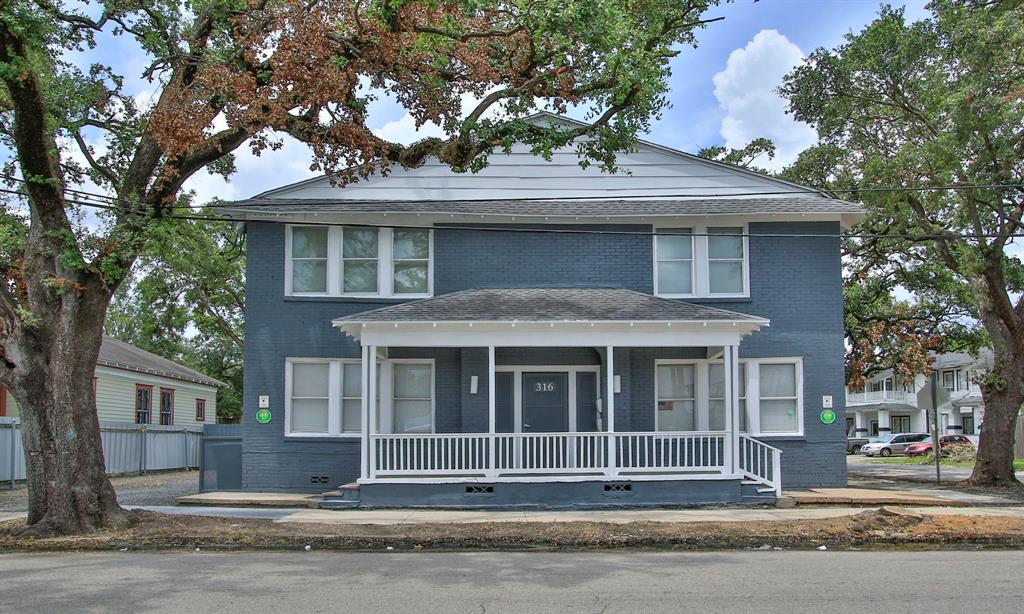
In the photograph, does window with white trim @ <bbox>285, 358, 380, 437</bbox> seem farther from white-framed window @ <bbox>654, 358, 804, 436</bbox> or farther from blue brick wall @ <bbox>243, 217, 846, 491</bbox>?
white-framed window @ <bbox>654, 358, 804, 436</bbox>

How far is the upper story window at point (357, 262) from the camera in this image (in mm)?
18891

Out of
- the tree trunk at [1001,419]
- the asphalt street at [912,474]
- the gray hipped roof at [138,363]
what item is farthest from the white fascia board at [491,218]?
the gray hipped roof at [138,363]

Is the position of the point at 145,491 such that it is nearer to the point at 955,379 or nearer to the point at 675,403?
the point at 675,403

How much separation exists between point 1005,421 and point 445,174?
1388 centimetres

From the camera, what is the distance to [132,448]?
2794 cm

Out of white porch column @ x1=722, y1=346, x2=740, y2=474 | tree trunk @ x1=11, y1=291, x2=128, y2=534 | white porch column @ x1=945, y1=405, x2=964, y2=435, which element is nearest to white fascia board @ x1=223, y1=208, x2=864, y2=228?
white porch column @ x1=722, y1=346, x2=740, y2=474

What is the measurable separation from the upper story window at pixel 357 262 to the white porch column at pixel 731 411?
6.24 m

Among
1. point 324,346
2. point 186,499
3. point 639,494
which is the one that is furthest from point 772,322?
point 186,499

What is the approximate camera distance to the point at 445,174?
773 inches

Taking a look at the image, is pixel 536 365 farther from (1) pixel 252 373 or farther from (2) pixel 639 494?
(1) pixel 252 373

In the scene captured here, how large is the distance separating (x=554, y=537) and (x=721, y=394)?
24.1 feet

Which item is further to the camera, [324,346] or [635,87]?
[324,346]

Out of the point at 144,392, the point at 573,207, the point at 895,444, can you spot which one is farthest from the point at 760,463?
the point at 895,444

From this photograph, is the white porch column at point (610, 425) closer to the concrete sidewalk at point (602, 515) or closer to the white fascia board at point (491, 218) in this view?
the concrete sidewalk at point (602, 515)
